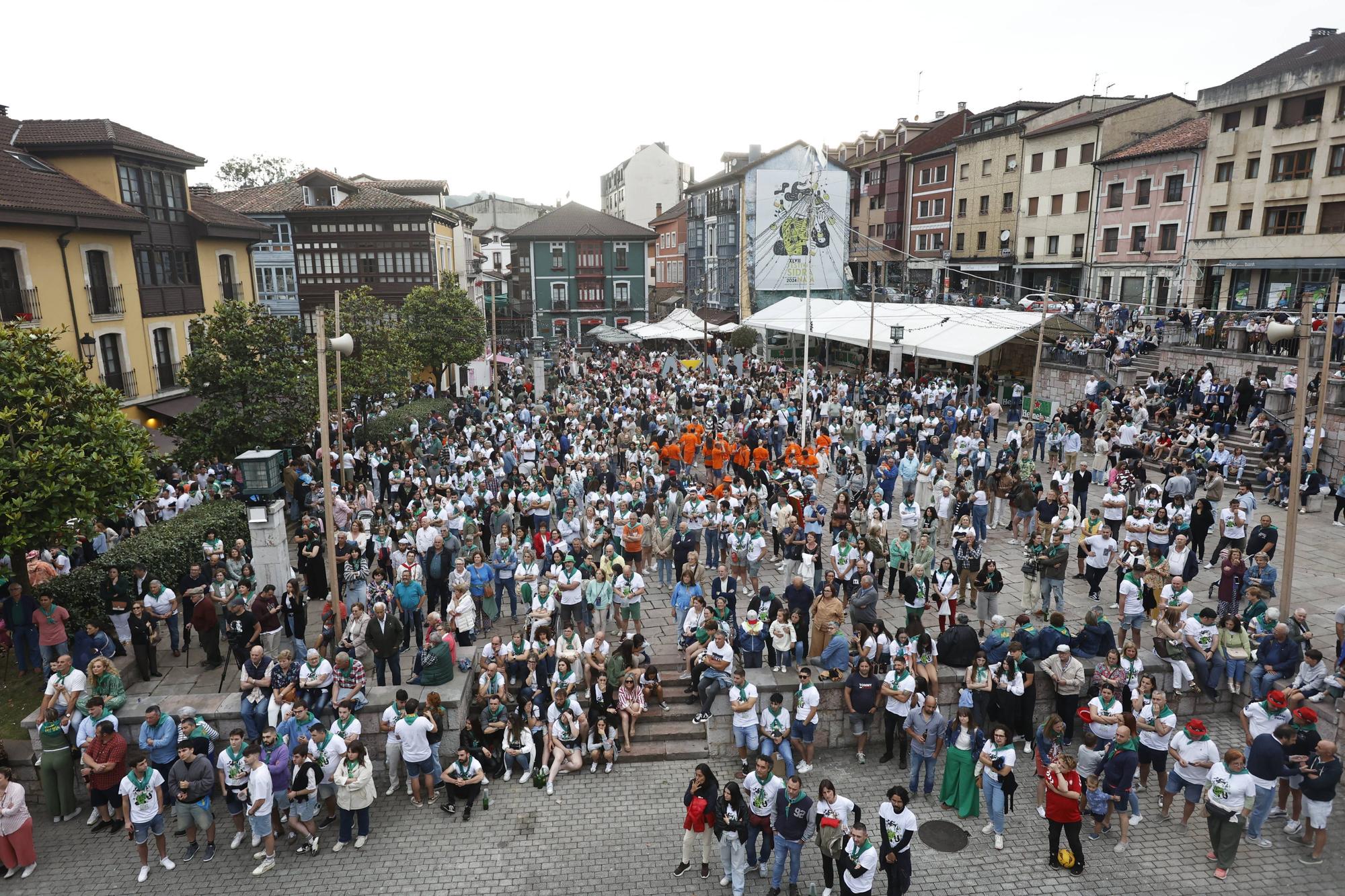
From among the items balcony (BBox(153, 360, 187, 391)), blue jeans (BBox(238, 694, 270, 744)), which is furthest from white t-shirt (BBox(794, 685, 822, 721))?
balcony (BBox(153, 360, 187, 391))

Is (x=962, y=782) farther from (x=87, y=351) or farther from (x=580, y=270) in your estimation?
(x=580, y=270)

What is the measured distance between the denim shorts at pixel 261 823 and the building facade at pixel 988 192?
41344mm

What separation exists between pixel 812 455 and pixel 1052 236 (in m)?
30.1

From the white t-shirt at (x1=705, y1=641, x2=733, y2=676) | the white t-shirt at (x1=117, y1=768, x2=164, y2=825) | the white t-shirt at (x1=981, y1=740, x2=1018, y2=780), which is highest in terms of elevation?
the white t-shirt at (x1=705, y1=641, x2=733, y2=676)

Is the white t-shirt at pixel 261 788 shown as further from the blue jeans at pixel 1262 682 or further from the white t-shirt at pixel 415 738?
the blue jeans at pixel 1262 682

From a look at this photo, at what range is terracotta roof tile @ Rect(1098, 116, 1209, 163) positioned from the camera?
3350 centimetres

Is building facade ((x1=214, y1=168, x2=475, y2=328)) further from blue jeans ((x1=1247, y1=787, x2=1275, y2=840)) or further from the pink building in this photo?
blue jeans ((x1=1247, y1=787, x2=1275, y2=840))

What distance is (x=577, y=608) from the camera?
13.2 meters

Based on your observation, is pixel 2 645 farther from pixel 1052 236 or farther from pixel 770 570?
pixel 1052 236

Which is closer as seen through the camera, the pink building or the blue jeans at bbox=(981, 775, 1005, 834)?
the blue jeans at bbox=(981, 775, 1005, 834)

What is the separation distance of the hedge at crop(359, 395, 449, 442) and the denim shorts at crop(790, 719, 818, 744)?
17896 millimetres

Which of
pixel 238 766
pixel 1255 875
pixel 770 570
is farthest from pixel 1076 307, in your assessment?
pixel 238 766

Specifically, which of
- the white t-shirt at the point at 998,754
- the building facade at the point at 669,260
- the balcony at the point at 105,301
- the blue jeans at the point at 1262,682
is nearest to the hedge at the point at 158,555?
the balcony at the point at 105,301

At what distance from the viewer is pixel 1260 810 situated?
9305mm
